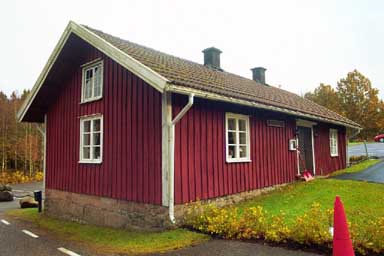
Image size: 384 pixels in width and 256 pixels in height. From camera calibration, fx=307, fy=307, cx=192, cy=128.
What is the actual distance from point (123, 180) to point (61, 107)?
4980mm

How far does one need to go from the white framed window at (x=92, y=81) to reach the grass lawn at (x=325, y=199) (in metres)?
5.88

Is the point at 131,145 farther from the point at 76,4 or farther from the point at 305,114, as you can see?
the point at 305,114

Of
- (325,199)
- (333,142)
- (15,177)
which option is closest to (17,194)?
(15,177)

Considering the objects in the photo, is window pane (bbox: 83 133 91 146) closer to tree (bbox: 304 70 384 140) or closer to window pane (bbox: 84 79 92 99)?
window pane (bbox: 84 79 92 99)

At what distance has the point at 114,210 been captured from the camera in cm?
895

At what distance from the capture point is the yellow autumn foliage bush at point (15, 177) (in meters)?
33.9

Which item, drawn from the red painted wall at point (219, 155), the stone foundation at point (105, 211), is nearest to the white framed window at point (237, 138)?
the red painted wall at point (219, 155)

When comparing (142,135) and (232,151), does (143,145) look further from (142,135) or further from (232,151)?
(232,151)

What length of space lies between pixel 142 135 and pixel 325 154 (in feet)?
35.1

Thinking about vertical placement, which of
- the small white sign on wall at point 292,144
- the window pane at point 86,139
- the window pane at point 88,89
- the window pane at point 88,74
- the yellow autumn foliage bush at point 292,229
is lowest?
the yellow autumn foliage bush at point 292,229

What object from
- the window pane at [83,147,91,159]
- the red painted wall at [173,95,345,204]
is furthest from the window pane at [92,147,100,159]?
the red painted wall at [173,95,345,204]

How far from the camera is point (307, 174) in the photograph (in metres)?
13.0

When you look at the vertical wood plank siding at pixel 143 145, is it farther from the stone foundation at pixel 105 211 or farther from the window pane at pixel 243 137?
the window pane at pixel 243 137

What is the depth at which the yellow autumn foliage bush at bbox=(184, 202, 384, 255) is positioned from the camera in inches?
204
